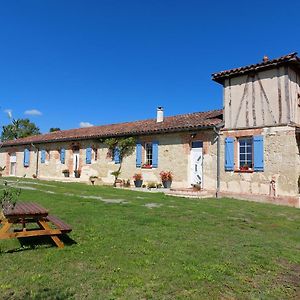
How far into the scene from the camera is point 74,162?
21.6 metres

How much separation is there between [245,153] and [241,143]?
19.4 inches

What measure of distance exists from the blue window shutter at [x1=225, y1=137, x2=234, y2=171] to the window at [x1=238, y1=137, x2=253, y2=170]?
39 centimetres

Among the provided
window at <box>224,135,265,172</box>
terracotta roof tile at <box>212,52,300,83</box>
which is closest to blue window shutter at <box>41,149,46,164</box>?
terracotta roof tile at <box>212,52,300,83</box>

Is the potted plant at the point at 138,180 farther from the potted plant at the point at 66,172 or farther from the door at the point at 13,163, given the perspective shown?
the door at the point at 13,163

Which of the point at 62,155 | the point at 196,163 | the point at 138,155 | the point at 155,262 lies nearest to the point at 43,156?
the point at 62,155

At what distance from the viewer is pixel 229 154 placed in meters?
13.7

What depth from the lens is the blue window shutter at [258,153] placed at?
1291 cm

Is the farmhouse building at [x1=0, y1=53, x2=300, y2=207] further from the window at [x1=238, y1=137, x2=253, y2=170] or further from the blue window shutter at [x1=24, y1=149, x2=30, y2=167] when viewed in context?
the blue window shutter at [x1=24, y1=149, x2=30, y2=167]

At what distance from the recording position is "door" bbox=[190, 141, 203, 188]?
48.4 feet

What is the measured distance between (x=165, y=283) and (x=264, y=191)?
10.3 m

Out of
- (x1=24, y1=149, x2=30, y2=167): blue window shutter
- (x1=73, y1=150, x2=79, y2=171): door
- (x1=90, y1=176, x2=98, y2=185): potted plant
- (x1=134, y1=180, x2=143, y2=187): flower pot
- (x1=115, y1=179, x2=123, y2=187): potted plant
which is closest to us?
(x1=134, y1=180, x2=143, y2=187): flower pot

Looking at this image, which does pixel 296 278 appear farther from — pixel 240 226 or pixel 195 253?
pixel 240 226

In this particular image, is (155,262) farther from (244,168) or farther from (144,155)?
(144,155)

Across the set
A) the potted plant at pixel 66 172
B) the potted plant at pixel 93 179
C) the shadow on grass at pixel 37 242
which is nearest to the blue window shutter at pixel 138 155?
the potted plant at pixel 93 179
